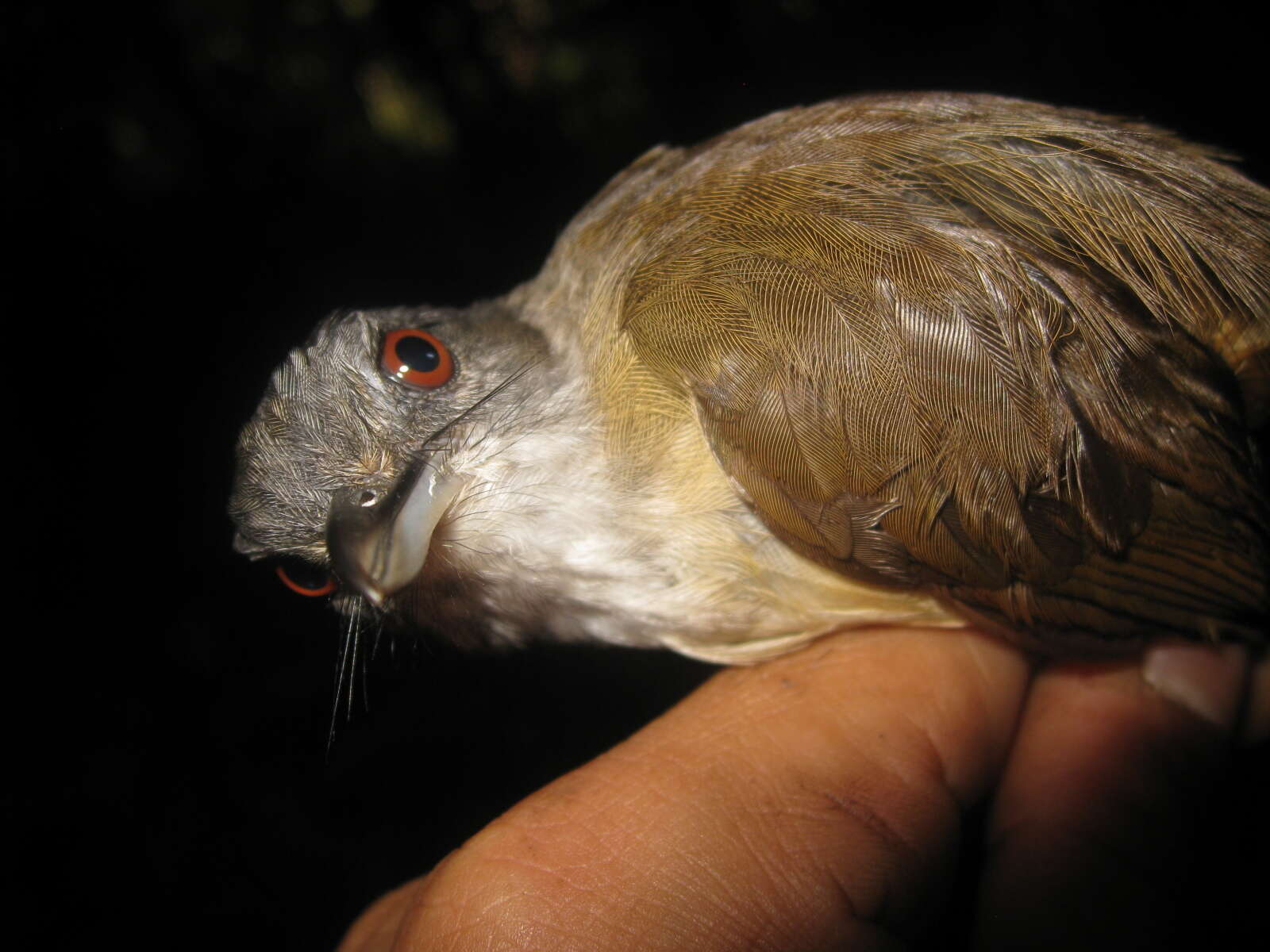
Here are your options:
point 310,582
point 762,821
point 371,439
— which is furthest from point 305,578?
point 762,821

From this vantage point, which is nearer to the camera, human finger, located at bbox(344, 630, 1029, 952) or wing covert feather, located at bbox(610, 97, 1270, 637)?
wing covert feather, located at bbox(610, 97, 1270, 637)

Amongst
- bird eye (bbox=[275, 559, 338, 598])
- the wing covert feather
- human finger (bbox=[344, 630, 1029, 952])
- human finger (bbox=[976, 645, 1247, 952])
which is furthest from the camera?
bird eye (bbox=[275, 559, 338, 598])

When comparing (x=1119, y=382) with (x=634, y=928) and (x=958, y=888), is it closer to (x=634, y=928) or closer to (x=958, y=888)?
(x=634, y=928)

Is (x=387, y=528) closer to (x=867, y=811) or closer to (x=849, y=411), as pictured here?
(x=849, y=411)

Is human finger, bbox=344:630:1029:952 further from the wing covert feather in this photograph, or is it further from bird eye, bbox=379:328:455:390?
bird eye, bbox=379:328:455:390

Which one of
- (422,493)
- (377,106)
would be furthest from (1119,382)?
(377,106)

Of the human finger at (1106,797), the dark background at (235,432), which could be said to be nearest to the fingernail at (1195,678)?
the human finger at (1106,797)

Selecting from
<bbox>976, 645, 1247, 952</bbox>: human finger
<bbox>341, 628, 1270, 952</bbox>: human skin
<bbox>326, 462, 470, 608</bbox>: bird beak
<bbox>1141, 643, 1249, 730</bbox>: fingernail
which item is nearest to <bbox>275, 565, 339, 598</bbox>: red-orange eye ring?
<bbox>326, 462, 470, 608</bbox>: bird beak
